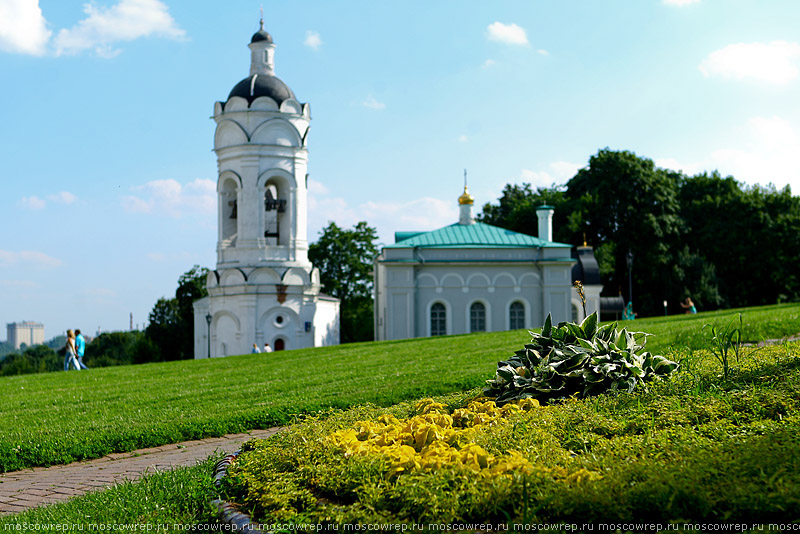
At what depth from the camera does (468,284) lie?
42.4 meters

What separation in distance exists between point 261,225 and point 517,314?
1500cm

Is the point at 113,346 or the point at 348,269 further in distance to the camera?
the point at 113,346

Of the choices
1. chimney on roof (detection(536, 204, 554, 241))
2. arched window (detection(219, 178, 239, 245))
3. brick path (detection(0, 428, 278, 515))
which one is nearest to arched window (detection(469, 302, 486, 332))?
chimney on roof (detection(536, 204, 554, 241))

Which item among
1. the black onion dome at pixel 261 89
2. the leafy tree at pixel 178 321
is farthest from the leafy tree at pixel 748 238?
the leafy tree at pixel 178 321

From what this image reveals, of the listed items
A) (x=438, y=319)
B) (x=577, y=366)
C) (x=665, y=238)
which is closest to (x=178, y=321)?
(x=438, y=319)

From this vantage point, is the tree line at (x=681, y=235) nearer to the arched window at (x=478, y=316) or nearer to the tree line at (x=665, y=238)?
the tree line at (x=665, y=238)

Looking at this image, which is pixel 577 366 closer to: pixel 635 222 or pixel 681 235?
pixel 635 222

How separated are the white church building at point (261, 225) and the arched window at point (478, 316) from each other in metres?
10.0

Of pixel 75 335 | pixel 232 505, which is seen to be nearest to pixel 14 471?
pixel 232 505

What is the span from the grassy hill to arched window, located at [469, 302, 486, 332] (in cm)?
2356

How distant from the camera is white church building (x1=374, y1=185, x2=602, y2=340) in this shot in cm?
4134

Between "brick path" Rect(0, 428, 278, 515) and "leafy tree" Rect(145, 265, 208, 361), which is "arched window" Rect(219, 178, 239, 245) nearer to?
"leafy tree" Rect(145, 265, 208, 361)

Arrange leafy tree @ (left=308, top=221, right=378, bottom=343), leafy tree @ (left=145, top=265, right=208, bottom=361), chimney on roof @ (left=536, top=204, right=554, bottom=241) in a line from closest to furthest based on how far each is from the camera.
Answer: chimney on roof @ (left=536, top=204, right=554, bottom=241)
leafy tree @ (left=308, top=221, right=378, bottom=343)
leafy tree @ (left=145, top=265, right=208, bottom=361)

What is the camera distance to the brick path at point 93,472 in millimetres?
6973
